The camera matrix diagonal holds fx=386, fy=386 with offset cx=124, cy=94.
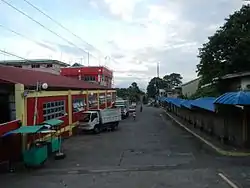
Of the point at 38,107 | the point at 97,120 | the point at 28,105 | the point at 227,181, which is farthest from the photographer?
the point at 97,120

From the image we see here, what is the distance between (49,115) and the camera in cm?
2775

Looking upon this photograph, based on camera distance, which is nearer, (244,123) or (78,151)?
(244,123)

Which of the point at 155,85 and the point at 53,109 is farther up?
the point at 155,85

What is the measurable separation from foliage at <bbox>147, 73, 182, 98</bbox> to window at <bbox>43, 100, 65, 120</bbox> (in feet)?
344

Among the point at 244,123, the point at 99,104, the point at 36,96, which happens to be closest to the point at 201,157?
the point at 244,123

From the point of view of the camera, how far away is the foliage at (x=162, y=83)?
452ft

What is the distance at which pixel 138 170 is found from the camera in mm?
15570

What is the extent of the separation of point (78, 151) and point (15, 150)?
407cm

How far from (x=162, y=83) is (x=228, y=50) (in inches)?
4087

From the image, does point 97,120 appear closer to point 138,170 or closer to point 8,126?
point 8,126

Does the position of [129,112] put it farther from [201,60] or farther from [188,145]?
[188,145]

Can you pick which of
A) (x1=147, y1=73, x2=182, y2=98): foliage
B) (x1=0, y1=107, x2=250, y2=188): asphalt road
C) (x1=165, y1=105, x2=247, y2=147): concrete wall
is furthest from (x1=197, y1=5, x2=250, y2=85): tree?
(x1=147, y1=73, x2=182, y2=98): foliage

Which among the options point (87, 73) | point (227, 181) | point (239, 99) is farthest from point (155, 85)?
point (227, 181)

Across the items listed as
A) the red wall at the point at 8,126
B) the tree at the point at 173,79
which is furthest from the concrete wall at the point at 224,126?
the tree at the point at 173,79
